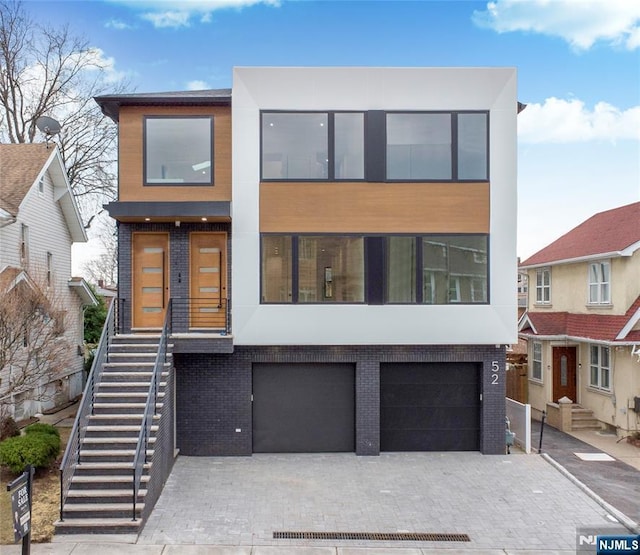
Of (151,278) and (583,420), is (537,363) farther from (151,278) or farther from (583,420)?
(151,278)

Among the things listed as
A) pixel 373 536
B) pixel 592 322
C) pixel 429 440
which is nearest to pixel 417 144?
pixel 429 440

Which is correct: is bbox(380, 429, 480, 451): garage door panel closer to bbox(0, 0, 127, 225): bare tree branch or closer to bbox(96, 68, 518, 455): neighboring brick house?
bbox(96, 68, 518, 455): neighboring brick house

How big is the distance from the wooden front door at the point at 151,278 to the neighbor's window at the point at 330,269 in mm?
3314

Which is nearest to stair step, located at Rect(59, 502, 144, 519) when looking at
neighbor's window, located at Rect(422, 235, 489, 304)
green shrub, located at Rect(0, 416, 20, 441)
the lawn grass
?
the lawn grass

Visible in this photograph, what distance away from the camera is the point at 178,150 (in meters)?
10.8

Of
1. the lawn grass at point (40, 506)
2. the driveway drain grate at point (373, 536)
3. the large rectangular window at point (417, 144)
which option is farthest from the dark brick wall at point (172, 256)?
the driveway drain grate at point (373, 536)

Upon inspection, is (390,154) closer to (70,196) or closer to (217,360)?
(217,360)

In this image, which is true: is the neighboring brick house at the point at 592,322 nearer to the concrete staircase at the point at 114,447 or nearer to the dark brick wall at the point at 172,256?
the dark brick wall at the point at 172,256

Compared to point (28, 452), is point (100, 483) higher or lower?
lower

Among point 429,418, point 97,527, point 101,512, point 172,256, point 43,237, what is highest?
point 43,237

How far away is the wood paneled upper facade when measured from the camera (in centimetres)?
1067

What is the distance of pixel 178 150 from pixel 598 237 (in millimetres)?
13596

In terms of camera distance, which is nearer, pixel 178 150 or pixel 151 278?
pixel 178 150

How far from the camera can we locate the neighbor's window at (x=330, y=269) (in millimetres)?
10445
